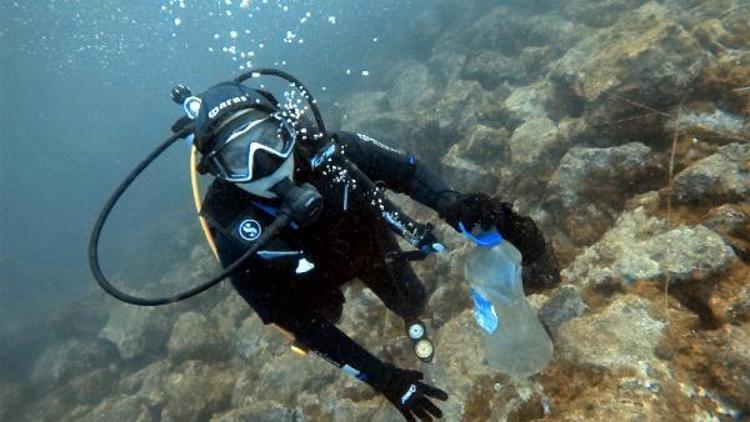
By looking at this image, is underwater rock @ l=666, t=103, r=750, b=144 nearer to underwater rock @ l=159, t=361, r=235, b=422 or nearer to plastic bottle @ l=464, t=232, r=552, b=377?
plastic bottle @ l=464, t=232, r=552, b=377

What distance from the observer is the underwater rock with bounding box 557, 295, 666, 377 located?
8.02 ft

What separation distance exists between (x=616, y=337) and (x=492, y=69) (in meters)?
9.23

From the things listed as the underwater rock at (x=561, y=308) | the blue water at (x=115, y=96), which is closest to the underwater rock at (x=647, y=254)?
the underwater rock at (x=561, y=308)

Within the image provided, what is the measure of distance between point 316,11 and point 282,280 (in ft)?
191

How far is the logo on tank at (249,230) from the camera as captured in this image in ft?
9.28

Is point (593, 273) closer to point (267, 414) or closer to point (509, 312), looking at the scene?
point (509, 312)

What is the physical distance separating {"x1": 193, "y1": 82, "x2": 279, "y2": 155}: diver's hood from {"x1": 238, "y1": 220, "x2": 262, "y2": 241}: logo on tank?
1.78 ft

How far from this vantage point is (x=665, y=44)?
4.63 meters

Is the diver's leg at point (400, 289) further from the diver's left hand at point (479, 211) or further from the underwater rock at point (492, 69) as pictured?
the underwater rock at point (492, 69)

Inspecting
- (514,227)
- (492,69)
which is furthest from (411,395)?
(492,69)

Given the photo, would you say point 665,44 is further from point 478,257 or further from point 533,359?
point 533,359

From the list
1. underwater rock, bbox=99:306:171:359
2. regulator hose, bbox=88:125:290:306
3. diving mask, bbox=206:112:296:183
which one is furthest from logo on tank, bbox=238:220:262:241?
underwater rock, bbox=99:306:171:359

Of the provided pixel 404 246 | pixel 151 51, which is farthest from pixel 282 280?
pixel 151 51

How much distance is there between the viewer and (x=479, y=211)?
2.48 metres
